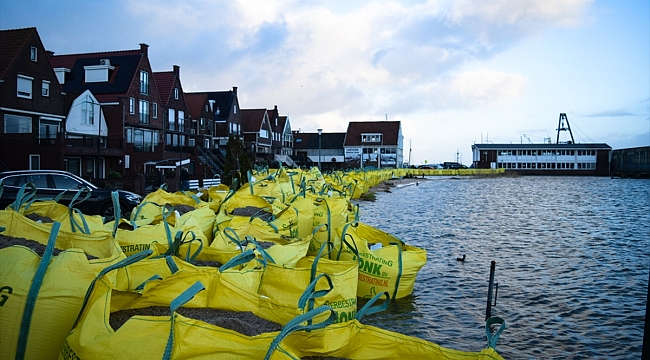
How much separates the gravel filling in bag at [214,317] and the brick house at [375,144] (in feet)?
262

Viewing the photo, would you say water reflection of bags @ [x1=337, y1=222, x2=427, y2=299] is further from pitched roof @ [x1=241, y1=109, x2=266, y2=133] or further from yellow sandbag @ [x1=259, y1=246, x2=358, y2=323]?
pitched roof @ [x1=241, y1=109, x2=266, y2=133]

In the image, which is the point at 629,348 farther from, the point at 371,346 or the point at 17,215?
the point at 17,215

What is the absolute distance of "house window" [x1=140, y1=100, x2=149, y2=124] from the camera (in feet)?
140

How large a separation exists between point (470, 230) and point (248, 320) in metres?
15.6

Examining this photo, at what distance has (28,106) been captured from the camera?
102 ft

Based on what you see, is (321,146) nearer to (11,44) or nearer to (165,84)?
(165,84)

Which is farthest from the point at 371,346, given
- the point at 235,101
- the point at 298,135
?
the point at 298,135

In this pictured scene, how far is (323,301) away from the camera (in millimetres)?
4395

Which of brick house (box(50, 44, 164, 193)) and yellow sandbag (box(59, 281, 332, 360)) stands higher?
brick house (box(50, 44, 164, 193))

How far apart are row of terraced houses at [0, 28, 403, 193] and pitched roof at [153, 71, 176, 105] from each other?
0.09 meters

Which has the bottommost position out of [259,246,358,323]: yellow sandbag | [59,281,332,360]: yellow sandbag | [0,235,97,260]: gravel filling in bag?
[259,246,358,323]: yellow sandbag

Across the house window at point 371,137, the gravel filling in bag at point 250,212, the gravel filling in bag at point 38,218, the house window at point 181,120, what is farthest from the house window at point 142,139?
the house window at point 371,137

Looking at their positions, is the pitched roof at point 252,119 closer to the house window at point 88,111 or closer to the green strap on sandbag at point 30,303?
the house window at point 88,111

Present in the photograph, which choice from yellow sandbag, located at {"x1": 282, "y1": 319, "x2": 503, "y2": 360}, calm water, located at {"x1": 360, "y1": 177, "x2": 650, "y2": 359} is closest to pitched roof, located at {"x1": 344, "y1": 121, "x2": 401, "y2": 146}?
calm water, located at {"x1": 360, "y1": 177, "x2": 650, "y2": 359}
